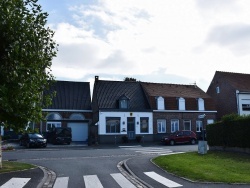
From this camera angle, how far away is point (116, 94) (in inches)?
1785

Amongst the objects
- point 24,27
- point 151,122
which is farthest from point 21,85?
point 151,122

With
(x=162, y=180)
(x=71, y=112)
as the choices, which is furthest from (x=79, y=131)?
(x=162, y=180)

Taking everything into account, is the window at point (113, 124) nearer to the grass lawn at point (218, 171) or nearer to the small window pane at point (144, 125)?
the small window pane at point (144, 125)

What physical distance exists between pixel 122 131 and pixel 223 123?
21152mm

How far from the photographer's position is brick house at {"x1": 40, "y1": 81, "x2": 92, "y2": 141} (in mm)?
42844

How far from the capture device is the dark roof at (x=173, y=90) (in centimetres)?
4766

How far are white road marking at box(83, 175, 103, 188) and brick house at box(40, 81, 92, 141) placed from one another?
28866 millimetres

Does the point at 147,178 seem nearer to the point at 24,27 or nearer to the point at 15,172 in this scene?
the point at 15,172

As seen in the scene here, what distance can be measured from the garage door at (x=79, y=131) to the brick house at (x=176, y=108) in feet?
Answer: 30.0

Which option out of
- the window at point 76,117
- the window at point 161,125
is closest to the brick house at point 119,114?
the window at point 161,125

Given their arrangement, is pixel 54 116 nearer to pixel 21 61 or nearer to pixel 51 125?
→ pixel 51 125

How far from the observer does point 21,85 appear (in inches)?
512

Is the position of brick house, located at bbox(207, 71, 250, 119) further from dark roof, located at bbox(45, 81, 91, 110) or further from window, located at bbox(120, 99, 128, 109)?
dark roof, located at bbox(45, 81, 91, 110)

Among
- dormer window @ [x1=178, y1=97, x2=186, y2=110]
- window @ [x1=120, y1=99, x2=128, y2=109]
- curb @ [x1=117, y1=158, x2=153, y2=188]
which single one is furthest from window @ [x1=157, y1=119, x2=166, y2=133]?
curb @ [x1=117, y1=158, x2=153, y2=188]
